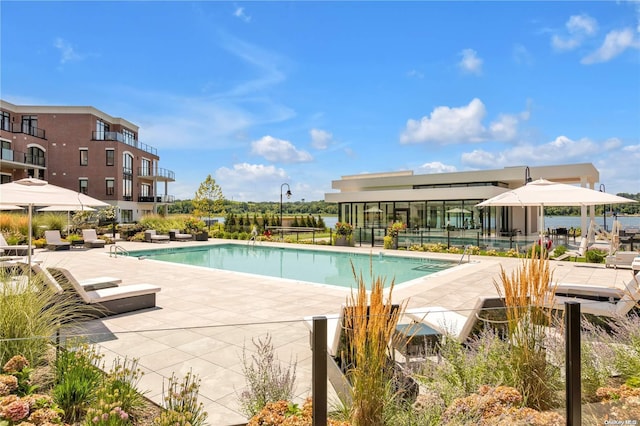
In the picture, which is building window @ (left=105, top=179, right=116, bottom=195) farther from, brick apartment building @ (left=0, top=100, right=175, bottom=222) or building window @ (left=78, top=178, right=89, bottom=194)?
building window @ (left=78, top=178, right=89, bottom=194)

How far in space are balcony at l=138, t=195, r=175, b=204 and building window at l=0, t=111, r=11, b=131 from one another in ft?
40.6

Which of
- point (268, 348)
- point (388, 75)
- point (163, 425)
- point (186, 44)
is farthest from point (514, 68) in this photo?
point (163, 425)

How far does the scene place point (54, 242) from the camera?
16.8 metres

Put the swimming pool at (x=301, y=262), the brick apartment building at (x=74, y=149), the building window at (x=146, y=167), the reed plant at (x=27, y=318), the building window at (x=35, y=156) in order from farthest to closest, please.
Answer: the building window at (x=146, y=167)
the brick apartment building at (x=74, y=149)
the building window at (x=35, y=156)
the swimming pool at (x=301, y=262)
the reed plant at (x=27, y=318)

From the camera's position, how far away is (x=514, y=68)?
53.7 ft

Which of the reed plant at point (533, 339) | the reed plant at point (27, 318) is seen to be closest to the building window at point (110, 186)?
the reed plant at point (27, 318)

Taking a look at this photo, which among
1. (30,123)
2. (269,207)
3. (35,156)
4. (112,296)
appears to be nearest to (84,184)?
(35,156)

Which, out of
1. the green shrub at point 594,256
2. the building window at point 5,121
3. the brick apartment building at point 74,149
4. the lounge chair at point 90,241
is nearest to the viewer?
the green shrub at point 594,256

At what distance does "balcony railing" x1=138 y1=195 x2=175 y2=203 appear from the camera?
134ft

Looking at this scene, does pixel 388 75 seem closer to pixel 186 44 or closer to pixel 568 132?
pixel 186 44

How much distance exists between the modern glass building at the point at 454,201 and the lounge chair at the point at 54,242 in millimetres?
15020

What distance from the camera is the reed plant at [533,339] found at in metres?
2.71

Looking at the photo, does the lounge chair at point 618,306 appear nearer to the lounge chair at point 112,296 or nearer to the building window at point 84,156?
the lounge chair at point 112,296

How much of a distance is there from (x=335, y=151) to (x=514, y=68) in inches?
895
